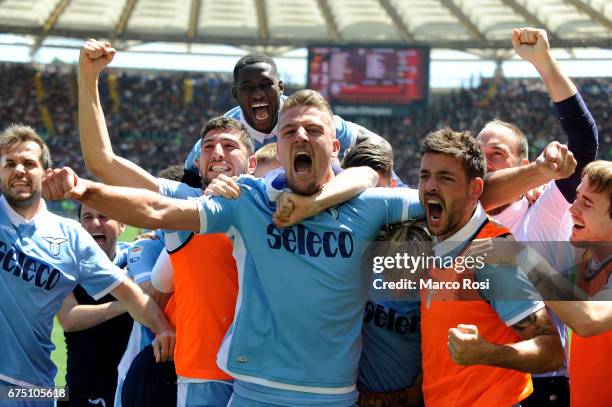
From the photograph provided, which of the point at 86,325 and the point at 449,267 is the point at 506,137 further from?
the point at 86,325

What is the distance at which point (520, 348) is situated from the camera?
274 cm

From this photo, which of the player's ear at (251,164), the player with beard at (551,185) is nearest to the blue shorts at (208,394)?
the player's ear at (251,164)

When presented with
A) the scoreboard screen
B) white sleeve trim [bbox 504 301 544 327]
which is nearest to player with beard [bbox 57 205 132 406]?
white sleeve trim [bbox 504 301 544 327]

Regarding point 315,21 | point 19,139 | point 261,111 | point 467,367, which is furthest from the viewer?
point 315,21

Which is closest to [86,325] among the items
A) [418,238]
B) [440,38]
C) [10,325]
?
[10,325]

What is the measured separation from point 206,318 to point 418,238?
1.03 m

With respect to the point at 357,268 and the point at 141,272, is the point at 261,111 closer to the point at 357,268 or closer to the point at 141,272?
the point at 141,272

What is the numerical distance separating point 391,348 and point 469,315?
568 mm

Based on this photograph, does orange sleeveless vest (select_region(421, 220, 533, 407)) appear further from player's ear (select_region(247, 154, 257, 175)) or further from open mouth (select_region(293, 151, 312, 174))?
player's ear (select_region(247, 154, 257, 175))

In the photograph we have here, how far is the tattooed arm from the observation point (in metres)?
2.63

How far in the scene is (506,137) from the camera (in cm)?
441

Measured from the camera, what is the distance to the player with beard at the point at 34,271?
4.08 meters

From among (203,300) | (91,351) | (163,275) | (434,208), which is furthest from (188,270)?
(91,351)
